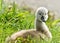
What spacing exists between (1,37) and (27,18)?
1.62 m

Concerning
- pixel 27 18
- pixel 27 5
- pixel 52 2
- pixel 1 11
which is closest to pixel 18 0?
pixel 27 5

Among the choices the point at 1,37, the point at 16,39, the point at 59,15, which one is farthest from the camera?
the point at 59,15

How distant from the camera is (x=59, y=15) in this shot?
9969mm

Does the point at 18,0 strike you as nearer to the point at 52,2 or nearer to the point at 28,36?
the point at 52,2

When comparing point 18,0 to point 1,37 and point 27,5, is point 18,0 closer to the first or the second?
point 27,5

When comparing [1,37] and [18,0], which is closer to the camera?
[1,37]

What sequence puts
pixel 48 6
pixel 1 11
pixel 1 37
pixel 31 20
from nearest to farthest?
pixel 1 37 < pixel 1 11 < pixel 31 20 < pixel 48 6

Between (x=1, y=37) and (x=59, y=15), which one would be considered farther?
(x=59, y=15)

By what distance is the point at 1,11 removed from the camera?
292 inches

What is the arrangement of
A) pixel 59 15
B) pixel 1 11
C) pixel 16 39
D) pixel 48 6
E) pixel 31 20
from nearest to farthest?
pixel 16 39, pixel 1 11, pixel 31 20, pixel 59 15, pixel 48 6

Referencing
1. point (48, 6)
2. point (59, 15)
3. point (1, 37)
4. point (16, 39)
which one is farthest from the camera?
point (48, 6)

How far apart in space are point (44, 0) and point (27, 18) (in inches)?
113

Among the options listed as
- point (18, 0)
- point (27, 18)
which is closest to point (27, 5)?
point (18, 0)

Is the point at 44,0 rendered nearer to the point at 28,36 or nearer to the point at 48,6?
the point at 48,6
